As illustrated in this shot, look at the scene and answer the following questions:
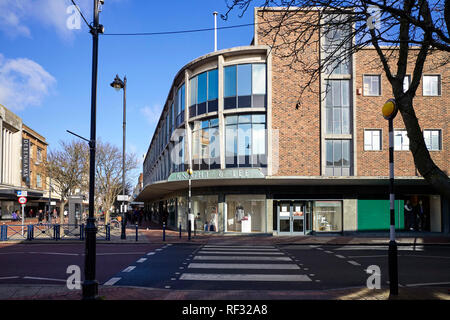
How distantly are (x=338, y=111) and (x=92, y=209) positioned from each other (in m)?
19.5

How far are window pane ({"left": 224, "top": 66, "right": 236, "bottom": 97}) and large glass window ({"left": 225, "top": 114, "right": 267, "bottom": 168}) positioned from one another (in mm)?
1676

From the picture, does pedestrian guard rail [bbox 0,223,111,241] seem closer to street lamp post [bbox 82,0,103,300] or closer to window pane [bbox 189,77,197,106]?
window pane [bbox 189,77,197,106]

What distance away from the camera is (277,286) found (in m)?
8.70

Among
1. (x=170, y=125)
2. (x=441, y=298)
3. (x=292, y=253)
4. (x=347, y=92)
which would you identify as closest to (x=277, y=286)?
(x=441, y=298)

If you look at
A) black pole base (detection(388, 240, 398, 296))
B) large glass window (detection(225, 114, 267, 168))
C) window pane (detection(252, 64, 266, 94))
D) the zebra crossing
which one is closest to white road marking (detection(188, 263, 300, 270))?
the zebra crossing

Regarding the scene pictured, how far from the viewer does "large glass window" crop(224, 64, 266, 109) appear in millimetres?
23234

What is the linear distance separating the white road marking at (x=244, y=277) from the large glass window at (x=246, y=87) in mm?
14851

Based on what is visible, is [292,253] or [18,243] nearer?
[292,253]

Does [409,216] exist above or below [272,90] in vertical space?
below

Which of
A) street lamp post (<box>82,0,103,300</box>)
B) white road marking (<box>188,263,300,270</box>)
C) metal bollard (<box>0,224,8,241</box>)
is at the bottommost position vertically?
metal bollard (<box>0,224,8,241</box>)

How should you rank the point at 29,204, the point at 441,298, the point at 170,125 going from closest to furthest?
the point at 441,298 → the point at 170,125 → the point at 29,204

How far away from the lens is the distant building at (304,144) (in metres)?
22.9

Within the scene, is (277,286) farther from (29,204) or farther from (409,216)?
(29,204)

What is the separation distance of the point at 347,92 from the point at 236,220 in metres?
11.3
